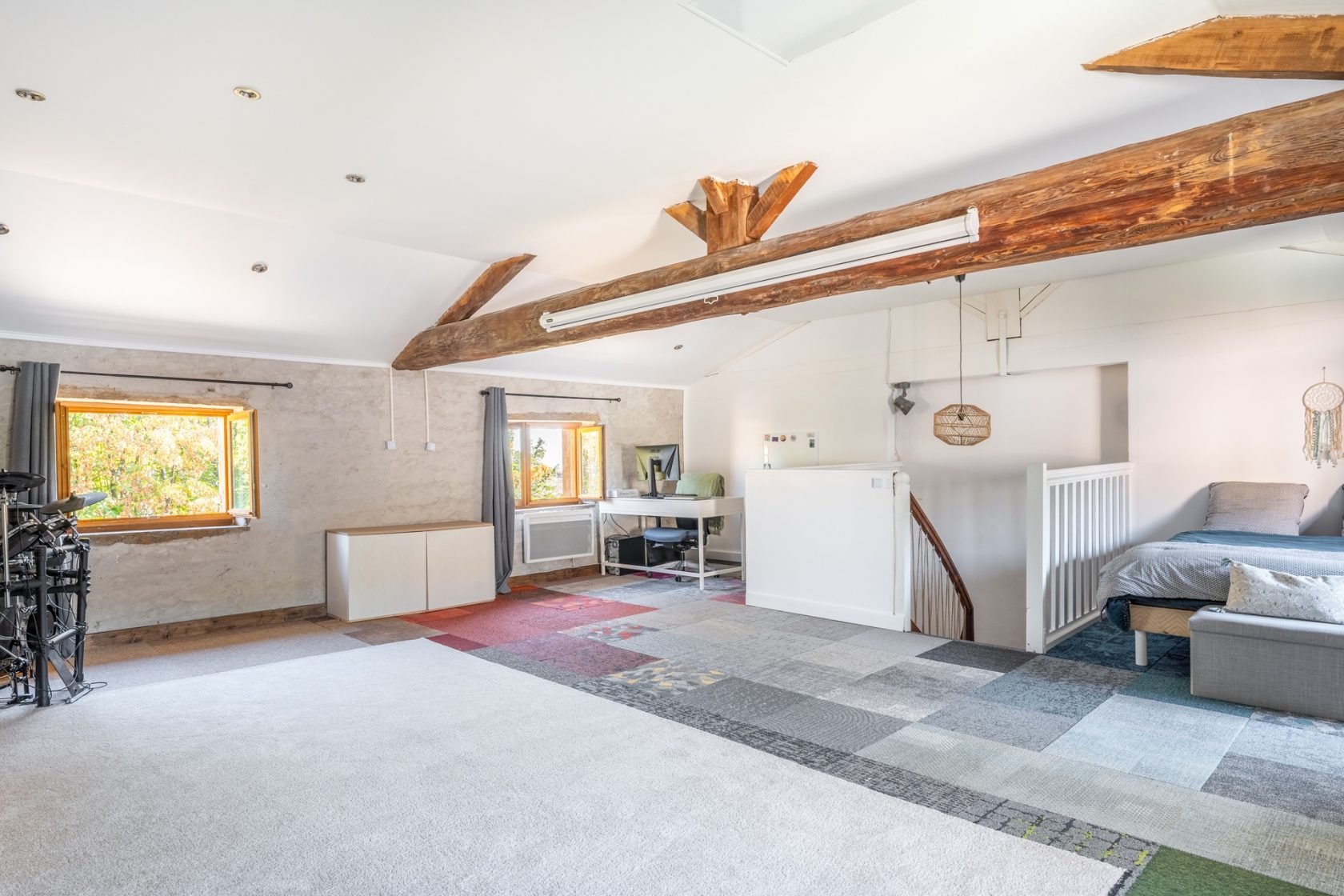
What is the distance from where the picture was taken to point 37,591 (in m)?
3.95

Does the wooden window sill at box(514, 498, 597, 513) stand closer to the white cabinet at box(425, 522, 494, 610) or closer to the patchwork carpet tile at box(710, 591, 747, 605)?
the white cabinet at box(425, 522, 494, 610)

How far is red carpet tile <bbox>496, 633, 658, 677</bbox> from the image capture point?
4559mm

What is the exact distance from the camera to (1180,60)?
2.61 metres

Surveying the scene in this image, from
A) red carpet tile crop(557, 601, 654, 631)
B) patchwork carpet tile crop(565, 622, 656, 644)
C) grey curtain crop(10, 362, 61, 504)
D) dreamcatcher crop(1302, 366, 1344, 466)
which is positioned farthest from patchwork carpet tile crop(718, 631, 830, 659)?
grey curtain crop(10, 362, 61, 504)

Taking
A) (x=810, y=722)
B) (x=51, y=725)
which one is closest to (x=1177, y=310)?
(x=810, y=722)

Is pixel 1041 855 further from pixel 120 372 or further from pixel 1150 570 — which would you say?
pixel 120 372

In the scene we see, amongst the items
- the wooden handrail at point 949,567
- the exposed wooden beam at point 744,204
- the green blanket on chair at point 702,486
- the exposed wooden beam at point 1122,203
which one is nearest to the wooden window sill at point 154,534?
the green blanket on chair at point 702,486

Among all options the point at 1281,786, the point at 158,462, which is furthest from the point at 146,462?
the point at 1281,786

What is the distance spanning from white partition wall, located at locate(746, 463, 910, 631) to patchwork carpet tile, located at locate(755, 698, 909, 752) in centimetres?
172

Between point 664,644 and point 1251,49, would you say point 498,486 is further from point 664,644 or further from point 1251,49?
point 1251,49

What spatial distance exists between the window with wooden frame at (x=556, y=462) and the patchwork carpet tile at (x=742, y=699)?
4088mm

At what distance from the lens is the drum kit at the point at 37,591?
3.93 meters

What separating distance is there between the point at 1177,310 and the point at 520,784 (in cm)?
575

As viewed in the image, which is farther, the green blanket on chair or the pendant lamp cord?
→ the green blanket on chair
